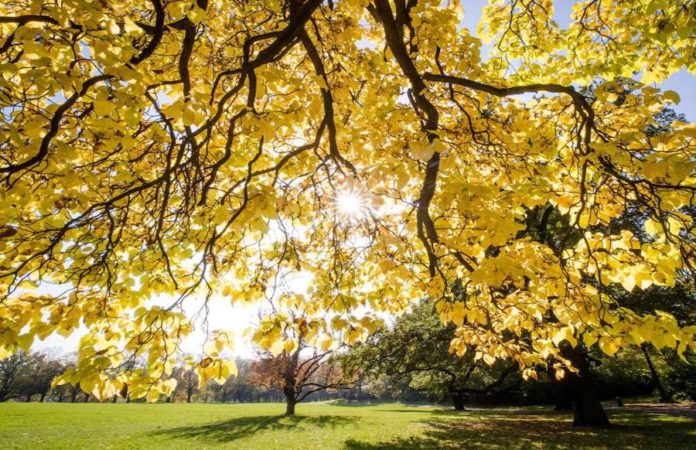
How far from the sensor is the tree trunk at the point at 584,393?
14828 mm

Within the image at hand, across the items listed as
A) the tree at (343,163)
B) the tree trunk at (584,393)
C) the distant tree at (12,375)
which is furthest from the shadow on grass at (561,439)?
the distant tree at (12,375)

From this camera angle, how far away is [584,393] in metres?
15.3

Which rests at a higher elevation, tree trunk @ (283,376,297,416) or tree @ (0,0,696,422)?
tree @ (0,0,696,422)

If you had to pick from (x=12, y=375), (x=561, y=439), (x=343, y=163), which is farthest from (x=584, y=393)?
(x=12, y=375)

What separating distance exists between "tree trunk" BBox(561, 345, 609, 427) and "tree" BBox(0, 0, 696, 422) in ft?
41.0

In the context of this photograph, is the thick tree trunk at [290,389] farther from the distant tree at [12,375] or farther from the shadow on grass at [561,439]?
the distant tree at [12,375]

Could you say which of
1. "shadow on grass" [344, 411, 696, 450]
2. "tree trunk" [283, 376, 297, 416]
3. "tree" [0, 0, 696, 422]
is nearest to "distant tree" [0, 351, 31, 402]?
"tree trunk" [283, 376, 297, 416]

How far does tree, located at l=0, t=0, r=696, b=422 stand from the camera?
9.21ft

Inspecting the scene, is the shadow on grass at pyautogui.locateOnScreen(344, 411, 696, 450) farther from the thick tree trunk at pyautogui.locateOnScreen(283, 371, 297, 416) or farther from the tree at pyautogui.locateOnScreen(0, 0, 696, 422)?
the thick tree trunk at pyautogui.locateOnScreen(283, 371, 297, 416)

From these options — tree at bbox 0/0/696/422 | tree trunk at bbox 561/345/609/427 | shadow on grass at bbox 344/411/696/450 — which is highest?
tree at bbox 0/0/696/422

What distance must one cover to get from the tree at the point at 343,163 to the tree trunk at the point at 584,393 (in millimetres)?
12501

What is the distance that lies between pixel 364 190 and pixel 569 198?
2.40 metres

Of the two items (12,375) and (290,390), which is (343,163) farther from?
(12,375)

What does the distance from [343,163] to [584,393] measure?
17.0 m
